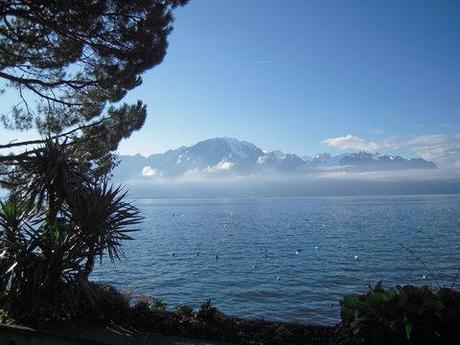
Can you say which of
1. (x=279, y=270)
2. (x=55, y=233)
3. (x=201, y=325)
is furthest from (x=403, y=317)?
(x=279, y=270)

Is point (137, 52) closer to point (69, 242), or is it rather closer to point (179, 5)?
point (179, 5)

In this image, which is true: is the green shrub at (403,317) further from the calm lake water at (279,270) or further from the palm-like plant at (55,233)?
the calm lake water at (279,270)

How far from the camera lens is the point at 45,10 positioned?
31.9 ft

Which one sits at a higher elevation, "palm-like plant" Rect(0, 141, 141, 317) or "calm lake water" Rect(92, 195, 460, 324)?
"palm-like plant" Rect(0, 141, 141, 317)

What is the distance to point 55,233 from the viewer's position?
7750mm

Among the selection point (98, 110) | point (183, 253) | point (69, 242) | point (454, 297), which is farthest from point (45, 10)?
point (183, 253)

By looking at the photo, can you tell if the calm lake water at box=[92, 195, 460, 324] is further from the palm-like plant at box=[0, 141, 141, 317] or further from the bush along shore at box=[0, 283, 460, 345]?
the palm-like plant at box=[0, 141, 141, 317]

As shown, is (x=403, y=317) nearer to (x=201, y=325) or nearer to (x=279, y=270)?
(x=201, y=325)

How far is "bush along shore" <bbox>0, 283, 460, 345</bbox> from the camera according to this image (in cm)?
450

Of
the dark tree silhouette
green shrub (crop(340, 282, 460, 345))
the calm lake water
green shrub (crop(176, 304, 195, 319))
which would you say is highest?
the dark tree silhouette

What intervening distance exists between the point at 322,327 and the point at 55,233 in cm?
492

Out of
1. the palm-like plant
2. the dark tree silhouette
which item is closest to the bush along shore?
the palm-like plant

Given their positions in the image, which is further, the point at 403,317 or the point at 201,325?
the point at 201,325

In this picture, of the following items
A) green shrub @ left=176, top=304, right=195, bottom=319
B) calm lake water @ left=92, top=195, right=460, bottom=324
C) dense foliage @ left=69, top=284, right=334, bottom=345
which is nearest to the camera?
dense foliage @ left=69, top=284, right=334, bottom=345
